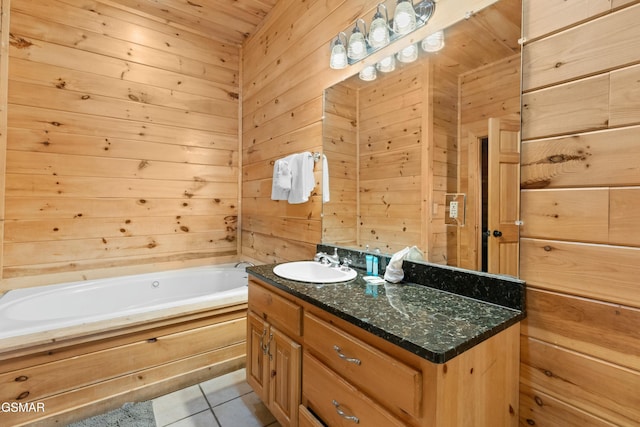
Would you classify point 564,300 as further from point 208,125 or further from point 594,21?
point 208,125

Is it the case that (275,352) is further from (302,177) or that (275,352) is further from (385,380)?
(302,177)

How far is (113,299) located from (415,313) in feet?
8.26

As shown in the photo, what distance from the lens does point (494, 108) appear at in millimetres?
1134

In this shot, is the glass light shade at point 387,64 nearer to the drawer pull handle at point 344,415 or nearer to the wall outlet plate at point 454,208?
the wall outlet plate at point 454,208

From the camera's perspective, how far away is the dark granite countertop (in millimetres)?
773

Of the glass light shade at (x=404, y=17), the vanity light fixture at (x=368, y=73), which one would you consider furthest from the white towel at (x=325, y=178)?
the glass light shade at (x=404, y=17)

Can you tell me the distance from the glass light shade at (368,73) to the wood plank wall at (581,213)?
0.78m

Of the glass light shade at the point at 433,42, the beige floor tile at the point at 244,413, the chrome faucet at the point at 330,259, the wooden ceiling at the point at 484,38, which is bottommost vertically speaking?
the beige floor tile at the point at 244,413

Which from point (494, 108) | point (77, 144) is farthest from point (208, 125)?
point (494, 108)

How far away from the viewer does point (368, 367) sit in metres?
0.89

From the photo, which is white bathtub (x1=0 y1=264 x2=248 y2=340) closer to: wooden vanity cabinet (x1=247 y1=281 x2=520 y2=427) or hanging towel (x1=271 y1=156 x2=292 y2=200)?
hanging towel (x1=271 y1=156 x2=292 y2=200)

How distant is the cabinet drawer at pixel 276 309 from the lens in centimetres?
125

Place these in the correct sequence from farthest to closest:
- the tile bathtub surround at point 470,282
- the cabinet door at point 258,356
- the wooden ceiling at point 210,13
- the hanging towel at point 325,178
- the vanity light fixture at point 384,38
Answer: the wooden ceiling at point 210,13
the hanging towel at point 325,178
the cabinet door at point 258,356
the vanity light fixture at point 384,38
the tile bathtub surround at point 470,282

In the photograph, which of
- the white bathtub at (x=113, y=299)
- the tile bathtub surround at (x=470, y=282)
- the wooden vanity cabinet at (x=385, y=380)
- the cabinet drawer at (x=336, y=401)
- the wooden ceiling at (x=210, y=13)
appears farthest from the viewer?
the wooden ceiling at (x=210, y=13)
